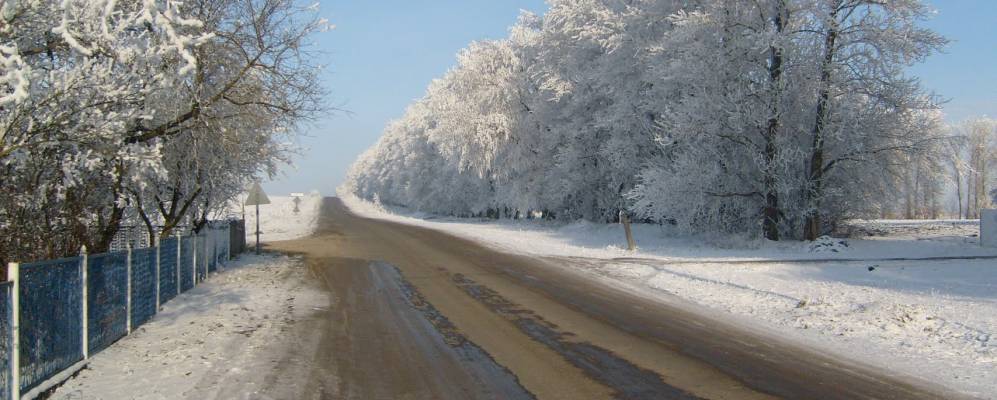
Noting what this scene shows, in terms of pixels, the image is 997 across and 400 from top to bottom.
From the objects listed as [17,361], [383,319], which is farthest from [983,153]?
[17,361]

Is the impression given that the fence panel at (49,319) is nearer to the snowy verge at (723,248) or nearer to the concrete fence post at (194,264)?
the concrete fence post at (194,264)

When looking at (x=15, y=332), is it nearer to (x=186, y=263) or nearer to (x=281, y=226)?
(x=186, y=263)

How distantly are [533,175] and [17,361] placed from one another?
33.4 m

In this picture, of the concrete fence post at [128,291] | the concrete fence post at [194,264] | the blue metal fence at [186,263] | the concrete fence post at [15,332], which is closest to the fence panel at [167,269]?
the blue metal fence at [186,263]

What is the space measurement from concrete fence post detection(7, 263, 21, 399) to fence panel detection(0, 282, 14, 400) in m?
0.01

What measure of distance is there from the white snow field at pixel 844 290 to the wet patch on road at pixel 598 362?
312cm

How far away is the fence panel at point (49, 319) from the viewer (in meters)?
6.36

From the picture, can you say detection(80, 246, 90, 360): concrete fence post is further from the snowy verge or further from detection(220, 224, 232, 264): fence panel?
the snowy verge

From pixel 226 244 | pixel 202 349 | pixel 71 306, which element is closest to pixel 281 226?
pixel 226 244

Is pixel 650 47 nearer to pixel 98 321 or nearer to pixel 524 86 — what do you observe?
pixel 524 86

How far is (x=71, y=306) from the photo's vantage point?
7.57m

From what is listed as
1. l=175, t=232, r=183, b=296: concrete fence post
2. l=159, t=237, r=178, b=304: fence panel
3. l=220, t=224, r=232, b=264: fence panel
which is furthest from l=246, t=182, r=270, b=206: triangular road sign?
l=159, t=237, r=178, b=304: fence panel

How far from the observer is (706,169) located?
2428cm

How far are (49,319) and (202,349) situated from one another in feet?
6.75
